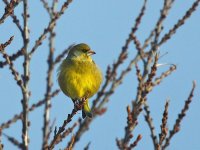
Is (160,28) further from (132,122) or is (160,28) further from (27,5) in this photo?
(27,5)

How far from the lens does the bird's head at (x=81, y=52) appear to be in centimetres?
862

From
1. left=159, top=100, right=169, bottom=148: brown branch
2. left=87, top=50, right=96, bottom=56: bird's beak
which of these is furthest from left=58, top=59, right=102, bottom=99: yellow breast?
left=159, top=100, right=169, bottom=148: brown branch

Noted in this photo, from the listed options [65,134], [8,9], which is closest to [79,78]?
[8,9]

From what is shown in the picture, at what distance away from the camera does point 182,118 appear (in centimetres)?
377

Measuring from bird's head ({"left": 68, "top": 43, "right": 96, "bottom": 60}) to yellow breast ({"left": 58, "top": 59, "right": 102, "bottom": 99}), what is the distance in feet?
1.22

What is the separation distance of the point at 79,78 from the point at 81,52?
100 centimetres

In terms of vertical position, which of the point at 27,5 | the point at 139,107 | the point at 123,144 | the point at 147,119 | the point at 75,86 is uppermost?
the point at 75,86

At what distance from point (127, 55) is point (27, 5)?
3.75 ft

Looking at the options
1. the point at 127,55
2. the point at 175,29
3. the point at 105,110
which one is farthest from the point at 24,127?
the point at 175,29

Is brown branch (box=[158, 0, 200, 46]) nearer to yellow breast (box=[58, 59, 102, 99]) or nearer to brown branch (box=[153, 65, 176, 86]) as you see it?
brown branch (box=[153, 65, 176, 86])

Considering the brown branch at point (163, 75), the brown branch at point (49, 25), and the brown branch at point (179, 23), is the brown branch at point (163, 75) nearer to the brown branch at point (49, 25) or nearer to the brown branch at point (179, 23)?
the brown branch at point (179, 23)

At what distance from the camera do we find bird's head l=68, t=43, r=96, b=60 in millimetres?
8625

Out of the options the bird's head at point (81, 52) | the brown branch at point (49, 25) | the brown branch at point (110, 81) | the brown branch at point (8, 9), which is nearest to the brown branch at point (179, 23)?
the brown branch at point (110, 81)

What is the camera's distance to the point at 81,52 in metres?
8.82
